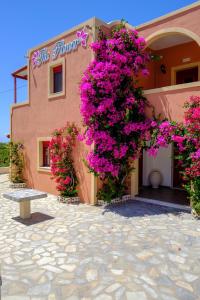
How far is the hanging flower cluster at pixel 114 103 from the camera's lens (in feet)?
31.0

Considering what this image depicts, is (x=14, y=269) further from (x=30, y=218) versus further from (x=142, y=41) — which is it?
(x=142, y=41)

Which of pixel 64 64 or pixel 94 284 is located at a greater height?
pixel 64 64

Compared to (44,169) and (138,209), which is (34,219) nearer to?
(138,209)

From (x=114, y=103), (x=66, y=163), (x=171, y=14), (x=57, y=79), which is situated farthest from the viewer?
(x=57, y=79)

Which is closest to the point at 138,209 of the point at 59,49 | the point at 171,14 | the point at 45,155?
the point at 45,155

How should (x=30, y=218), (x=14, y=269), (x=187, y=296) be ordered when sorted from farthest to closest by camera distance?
(x=30, y=218) → (x=14, y=269) → (x=187, y=296)

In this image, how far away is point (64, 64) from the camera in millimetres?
11828

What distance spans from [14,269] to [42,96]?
31.8 ft

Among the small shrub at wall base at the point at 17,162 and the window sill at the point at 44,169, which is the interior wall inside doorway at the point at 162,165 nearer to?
the window sill at the point at 44,169

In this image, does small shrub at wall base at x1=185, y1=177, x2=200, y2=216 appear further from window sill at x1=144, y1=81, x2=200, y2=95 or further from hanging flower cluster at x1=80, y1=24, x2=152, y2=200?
window sill at x1=144, y1=81, x2=200, y2=95

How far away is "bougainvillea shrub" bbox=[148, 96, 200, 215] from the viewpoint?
319 inches

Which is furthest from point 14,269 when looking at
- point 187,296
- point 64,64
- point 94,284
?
point 64,64

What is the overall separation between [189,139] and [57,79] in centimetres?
754

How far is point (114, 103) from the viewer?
383 inches
